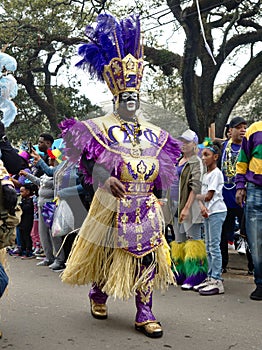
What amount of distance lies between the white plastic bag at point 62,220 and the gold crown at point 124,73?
2.68 m

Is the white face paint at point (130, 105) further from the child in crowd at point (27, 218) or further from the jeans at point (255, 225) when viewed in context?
the child in crowd at point (27, 218)

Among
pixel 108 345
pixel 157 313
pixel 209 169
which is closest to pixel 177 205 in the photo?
pixel 209 169

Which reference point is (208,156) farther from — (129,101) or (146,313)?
(146,313)

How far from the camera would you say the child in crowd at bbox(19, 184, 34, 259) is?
8180mm

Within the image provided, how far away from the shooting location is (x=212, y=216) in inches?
209

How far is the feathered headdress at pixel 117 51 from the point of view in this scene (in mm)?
3893

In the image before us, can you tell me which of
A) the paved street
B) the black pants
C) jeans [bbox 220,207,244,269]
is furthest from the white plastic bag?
jeans [bbox 220,207,244,269]

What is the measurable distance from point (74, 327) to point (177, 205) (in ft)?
7.52

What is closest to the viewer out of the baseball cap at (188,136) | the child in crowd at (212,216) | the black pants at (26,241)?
the baseball cap at (188,136)

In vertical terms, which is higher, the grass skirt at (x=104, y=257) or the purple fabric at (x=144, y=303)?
the grass skirt at (x=104, y=257)

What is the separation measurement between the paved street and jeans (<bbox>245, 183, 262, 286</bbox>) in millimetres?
323

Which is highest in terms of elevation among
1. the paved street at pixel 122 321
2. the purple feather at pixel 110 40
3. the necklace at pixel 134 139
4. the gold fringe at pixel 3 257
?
the purple feather at pixel 110 40

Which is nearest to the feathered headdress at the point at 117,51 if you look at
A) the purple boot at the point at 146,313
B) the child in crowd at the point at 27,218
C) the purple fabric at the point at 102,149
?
the purple fabric at the point at 102,149

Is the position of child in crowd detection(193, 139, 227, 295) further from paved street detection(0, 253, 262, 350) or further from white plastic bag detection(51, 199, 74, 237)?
white plastic bag detection(51, 199, 74, 237)
